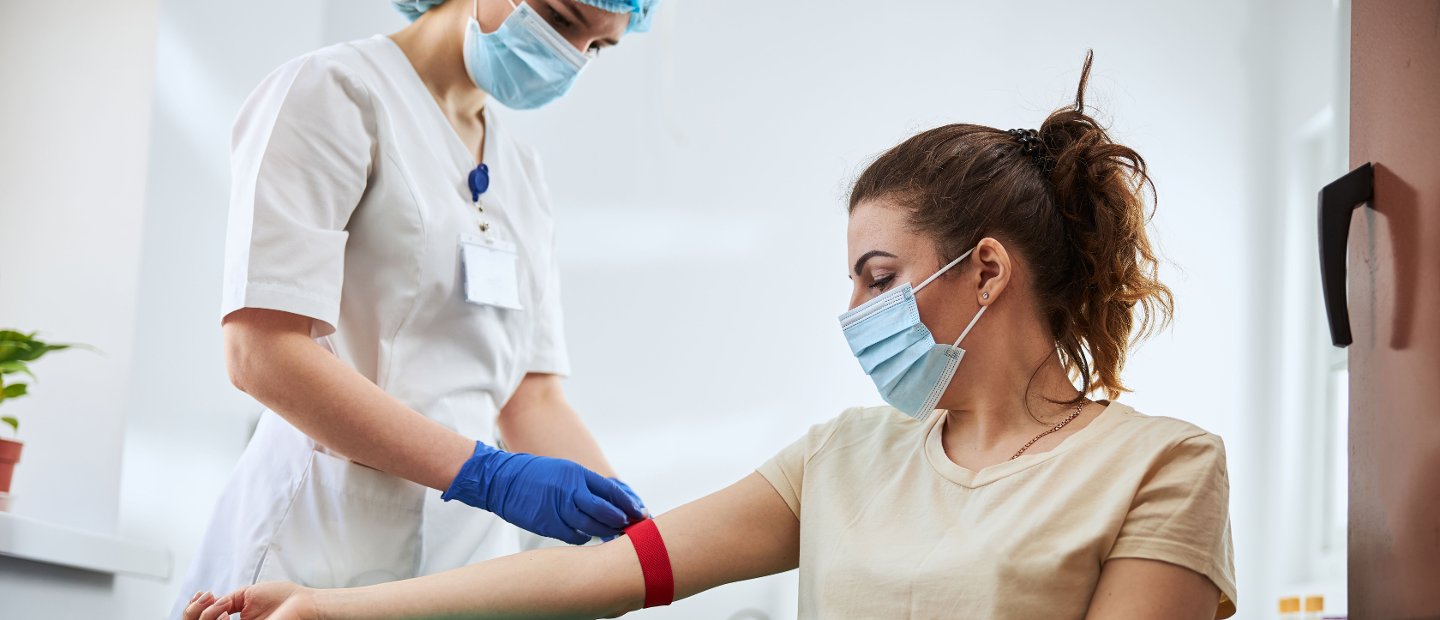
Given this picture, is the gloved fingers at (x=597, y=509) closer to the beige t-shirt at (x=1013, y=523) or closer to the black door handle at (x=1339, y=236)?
the beige t-shirt at (x=1013, y=523)

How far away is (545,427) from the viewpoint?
6.09 ft

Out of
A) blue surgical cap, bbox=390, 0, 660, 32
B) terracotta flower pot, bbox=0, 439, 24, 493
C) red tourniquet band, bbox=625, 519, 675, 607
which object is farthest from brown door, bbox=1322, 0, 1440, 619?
terracotta flower pot, bbox=0, 439, 24, 493

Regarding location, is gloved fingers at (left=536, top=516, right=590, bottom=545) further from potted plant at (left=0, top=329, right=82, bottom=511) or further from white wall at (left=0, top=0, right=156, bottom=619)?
white wall at (left=0, top=0, right=156, bottom=619)

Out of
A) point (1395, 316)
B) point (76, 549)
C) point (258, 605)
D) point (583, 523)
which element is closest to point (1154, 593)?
point (1395, 316)

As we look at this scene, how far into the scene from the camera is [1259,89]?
10.1 ft

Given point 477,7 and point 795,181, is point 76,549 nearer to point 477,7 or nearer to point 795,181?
point 477,7

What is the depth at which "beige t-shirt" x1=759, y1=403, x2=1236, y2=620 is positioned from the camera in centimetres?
116

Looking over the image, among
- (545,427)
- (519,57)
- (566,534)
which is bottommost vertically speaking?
(566,534)

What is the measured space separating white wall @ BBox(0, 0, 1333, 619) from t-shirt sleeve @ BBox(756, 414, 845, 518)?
1.42m

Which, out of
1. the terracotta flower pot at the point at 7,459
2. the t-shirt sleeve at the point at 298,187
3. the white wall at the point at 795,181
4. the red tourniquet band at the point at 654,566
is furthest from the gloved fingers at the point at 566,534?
the white wall at the point at 795,181

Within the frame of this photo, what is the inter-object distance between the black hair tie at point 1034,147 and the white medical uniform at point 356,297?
2.39 feet

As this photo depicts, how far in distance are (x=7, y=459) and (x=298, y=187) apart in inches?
31.9

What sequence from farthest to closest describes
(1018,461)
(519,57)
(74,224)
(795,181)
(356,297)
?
(795,181)
(74,224)
(519,57)
(356,297)
(1018,461)

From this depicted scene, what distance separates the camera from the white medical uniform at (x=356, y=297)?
4.64 ft
